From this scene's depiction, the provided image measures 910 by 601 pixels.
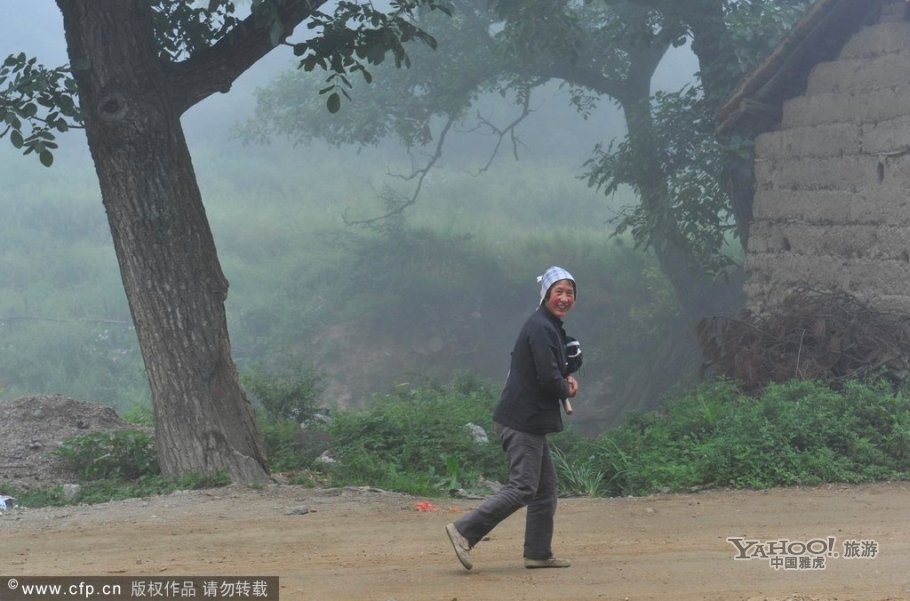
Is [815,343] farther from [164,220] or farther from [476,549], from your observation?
[164,220]

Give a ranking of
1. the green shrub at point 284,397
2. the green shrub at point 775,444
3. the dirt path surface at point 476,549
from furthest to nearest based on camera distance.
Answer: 1. the green shrub at point 284,397
2. the green shrub at point 775,444
3. the dirt path surface at point 476,549

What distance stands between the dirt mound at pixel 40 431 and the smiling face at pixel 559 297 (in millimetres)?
5227

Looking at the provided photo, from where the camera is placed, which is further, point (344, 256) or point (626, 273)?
point (344, 256)

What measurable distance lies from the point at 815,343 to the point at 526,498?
603 centimetres

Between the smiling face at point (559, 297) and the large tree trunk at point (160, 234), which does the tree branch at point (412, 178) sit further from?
the smiling face at point (559, 297)

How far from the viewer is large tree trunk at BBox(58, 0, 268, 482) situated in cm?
832

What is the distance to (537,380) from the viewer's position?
557cm

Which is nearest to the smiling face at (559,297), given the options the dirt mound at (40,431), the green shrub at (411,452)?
the green shrub at (411,452)

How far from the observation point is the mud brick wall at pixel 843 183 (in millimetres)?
10672

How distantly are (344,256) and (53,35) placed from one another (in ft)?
69.5

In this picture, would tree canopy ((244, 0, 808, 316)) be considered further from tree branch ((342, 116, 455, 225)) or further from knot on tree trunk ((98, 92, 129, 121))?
knot on tree trunk ((98, 92, 129, 121))

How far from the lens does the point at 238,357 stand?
2384cm

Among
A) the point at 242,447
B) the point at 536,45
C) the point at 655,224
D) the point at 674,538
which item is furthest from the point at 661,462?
the point at 536,45

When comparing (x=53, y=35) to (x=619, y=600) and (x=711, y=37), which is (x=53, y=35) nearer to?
(x=711, y=37)
